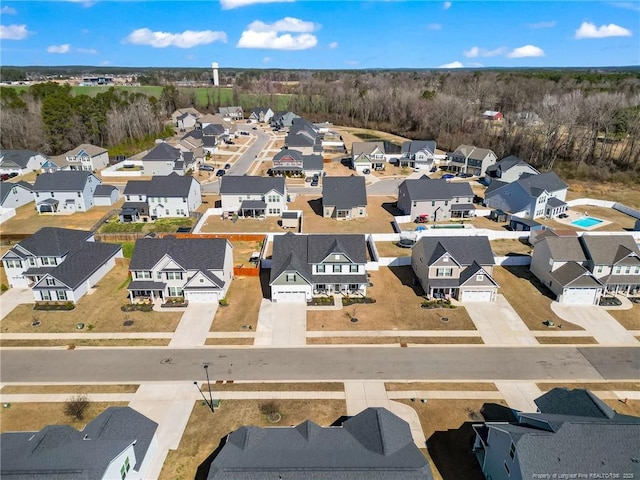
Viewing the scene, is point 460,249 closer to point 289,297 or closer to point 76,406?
point 289,297

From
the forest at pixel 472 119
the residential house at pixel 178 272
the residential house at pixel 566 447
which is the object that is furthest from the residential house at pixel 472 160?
the residential house at pixel 566 447

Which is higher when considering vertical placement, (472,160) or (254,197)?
(472,160)

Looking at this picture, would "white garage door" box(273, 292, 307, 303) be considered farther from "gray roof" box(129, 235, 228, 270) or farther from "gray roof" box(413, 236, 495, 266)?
"gray roof" box(413, 236, 495, 266)

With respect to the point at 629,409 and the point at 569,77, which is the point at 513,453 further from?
the point at 569,77

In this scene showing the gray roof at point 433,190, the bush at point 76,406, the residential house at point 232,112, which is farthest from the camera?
the residential house at point 232,112

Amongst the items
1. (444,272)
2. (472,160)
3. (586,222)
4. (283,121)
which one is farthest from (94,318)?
(283,121)

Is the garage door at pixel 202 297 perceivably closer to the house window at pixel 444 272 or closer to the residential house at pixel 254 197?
the house window at pixel 444 272
